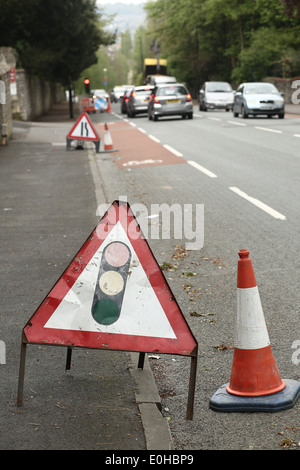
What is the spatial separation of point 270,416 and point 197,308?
2.14 m

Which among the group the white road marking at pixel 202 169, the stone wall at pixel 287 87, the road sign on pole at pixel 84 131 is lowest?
the white road marking at pixel 202 169

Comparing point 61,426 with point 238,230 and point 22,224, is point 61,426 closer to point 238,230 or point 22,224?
point 238,230

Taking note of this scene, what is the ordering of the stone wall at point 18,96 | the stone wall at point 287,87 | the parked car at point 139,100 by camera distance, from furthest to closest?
the stone wall at point 287,87 → the parked car at point 139,100 → the stone wall at point 18,96

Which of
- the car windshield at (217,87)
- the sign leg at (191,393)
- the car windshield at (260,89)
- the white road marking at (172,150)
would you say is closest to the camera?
the sign leg at (191,393)

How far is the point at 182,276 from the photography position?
7.31 meters

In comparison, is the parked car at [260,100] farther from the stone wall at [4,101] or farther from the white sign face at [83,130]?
the white sign face at [83,130]

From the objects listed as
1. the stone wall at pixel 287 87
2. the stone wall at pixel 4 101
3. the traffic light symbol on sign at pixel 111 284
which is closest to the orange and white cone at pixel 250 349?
the traffic light symbol on sign at pixel 111 284

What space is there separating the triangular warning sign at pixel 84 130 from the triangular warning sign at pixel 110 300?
16859 millimetres

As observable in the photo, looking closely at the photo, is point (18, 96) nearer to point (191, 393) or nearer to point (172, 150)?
point (172, 150)

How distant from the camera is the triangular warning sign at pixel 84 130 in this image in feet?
68.6

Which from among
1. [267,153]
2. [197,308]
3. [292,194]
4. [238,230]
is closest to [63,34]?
[267,153]

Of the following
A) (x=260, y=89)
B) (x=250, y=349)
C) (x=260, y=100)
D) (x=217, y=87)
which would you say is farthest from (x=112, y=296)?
(x=217, y=87)

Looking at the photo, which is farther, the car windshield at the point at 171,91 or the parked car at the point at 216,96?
the parked car at the point at 216,96
